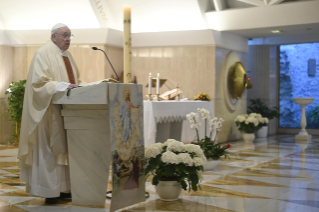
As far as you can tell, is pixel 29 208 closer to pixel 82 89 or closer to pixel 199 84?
pixel 82 89

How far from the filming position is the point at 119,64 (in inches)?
391

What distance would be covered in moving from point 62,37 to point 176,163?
6.05ft

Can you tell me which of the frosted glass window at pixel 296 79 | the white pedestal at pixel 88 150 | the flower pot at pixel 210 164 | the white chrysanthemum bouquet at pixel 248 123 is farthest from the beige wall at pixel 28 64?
the frosted glass window at pixel 296 79

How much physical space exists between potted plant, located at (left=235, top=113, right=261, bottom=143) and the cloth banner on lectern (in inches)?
274

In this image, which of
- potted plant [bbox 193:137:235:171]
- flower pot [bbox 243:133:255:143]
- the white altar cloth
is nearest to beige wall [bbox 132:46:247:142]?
flower pot [bbox 243:133:255:143]

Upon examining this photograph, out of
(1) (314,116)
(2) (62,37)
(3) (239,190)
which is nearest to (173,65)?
(3) (239,190)

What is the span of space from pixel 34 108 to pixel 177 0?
19.5ft

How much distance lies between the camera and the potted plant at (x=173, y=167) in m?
4.34

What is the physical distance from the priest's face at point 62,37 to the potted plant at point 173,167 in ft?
4.86

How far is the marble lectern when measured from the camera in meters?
3.99

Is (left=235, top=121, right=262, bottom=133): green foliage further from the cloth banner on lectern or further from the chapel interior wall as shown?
Answer: the cloth banner on lectern

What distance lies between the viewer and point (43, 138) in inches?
165

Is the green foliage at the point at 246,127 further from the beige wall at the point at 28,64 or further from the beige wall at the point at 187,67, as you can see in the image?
the beige wall at the point at 28,64

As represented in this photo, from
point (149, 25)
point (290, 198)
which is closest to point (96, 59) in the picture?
point (149, 25)
